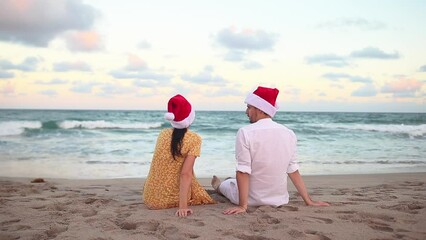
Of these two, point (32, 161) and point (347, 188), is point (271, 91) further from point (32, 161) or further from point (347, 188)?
point (32, 161)

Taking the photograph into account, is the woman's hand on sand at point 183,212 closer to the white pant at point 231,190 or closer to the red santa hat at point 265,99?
the white pant at point 231,190

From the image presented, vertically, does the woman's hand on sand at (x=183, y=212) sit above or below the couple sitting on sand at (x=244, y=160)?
below

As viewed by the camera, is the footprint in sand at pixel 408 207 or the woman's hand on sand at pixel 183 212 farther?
the footprint in sand at pixel 408 207

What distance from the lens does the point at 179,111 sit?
399 centimetres

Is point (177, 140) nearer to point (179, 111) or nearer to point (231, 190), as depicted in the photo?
point (179, 111)

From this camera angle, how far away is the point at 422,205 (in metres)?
4.36

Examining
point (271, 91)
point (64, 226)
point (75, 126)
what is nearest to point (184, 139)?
point (271, 91)

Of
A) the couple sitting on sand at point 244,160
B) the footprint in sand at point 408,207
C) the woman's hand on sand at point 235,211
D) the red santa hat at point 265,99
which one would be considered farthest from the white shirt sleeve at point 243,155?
the footprint in sand at point 408,207

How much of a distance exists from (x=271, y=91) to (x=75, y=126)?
24354 millimetres

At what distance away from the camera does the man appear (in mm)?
3871

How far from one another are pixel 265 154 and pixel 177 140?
0.90 metres

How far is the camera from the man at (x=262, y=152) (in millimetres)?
3871

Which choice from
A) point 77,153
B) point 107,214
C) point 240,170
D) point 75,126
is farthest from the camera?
point 75,126

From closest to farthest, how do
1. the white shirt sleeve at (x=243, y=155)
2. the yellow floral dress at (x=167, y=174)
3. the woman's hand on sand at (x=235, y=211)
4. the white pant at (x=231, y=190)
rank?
the white shirt sleeve at (x=243, y=155)
the woman's hand on sand at (x=235, y=211)
the yellow floral dress at (x=167, y=174)
the white pant at (x=231, y=190)
